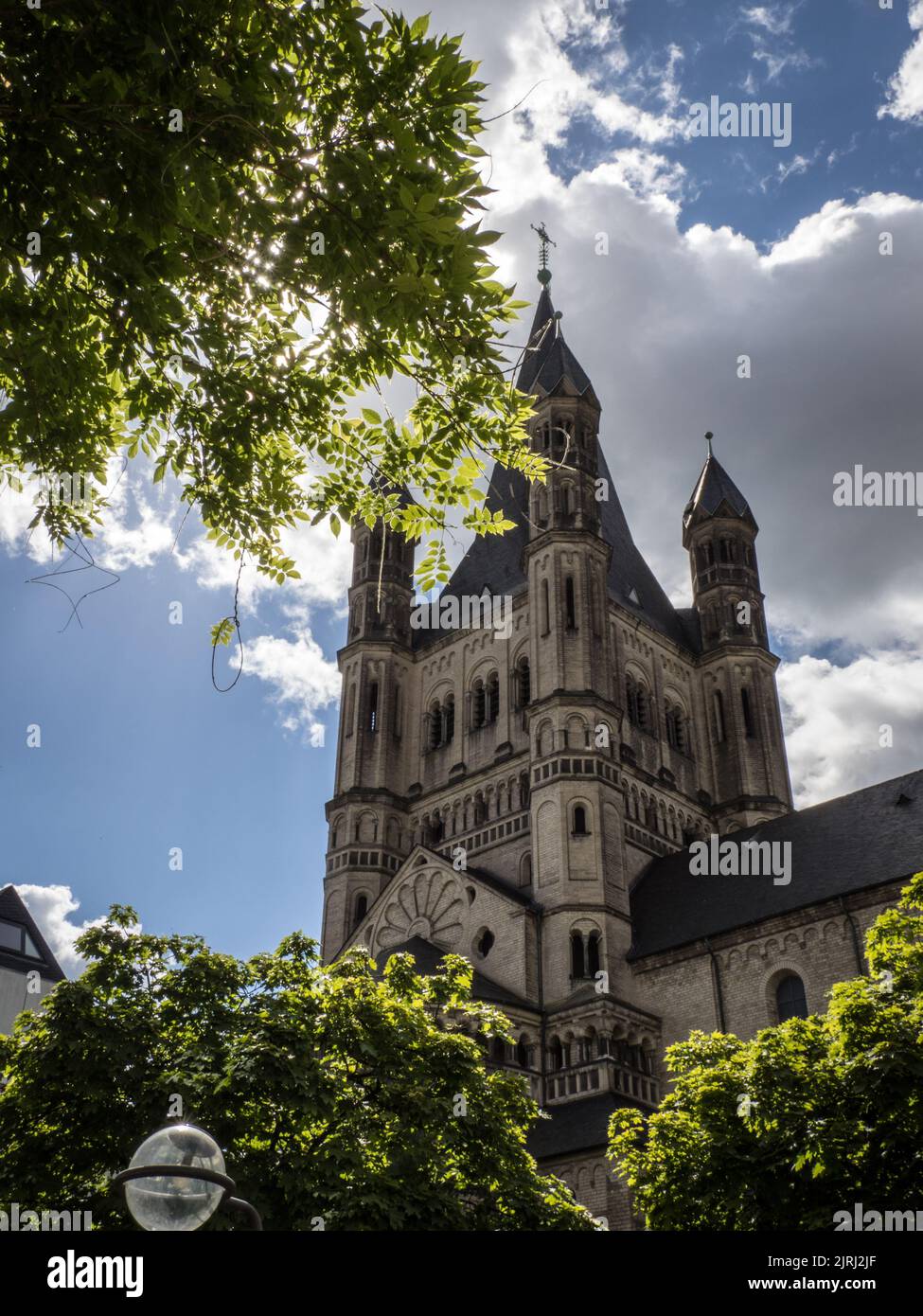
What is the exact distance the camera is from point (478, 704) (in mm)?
47625

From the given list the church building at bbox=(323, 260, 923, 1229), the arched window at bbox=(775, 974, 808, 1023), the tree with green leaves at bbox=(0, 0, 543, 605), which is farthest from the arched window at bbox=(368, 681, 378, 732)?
the tree with green leaves at bbox=(0, 0, 543, 605)

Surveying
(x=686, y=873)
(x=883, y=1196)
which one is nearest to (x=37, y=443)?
(x=883, y=1196)

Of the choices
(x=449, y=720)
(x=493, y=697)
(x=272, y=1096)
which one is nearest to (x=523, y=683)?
(x=493, y=697)

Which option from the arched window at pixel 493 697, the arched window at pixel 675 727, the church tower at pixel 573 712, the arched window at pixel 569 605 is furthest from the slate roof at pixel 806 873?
the arched window at pixel 569 605

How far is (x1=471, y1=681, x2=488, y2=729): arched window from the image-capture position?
47.0m

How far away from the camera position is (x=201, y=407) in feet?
31.3

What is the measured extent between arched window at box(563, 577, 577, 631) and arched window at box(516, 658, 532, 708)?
3.68 metres

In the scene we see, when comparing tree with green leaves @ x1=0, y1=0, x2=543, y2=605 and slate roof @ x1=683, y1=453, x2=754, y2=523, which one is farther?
slate roof @ x1=683, y1=453, x2=754, y2=523

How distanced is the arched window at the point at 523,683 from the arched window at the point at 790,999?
50.3ft

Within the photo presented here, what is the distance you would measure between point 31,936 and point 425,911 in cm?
1445

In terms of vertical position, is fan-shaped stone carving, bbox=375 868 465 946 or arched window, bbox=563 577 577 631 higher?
arched window, bbox=563 577 577 631

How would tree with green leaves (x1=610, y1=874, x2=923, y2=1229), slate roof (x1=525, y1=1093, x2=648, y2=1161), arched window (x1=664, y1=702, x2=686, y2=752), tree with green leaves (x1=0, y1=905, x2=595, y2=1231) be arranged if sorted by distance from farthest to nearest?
arched window (x1=664, y1=702, x2=686, y2=752), slate roof (x1=525, y1=1093, x2=648, y2=1161), tree with green leaves (x1=0, y1=905, x2=595, y2=1231), tree with green leaves (x1=610, y1=874, x2=923, y2=1229)

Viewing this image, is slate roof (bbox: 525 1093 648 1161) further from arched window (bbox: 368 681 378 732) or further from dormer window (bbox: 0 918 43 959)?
dormer window (bbox: 0 918 43 959)

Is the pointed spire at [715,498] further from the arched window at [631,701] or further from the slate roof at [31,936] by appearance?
the slate roof at [31,936]
